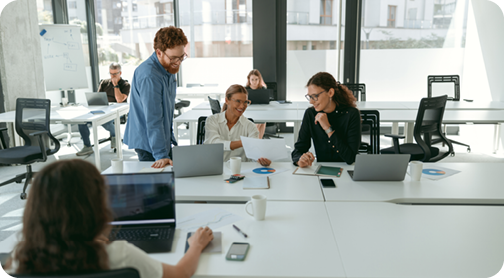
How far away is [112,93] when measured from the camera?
5.75 m

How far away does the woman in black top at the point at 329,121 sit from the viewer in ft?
8.54

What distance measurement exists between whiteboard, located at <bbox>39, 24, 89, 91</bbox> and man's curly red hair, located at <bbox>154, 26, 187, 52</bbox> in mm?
4164

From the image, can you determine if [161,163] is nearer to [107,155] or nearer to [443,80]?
[107,155]

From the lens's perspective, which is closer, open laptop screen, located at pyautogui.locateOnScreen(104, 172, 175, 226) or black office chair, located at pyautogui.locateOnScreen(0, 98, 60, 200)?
open laptop screen, located at pyautogui.locateOnScreen(104, 172, 175, 226)

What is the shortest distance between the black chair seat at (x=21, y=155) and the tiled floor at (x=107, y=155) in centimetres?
18

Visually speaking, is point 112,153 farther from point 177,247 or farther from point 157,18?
point 177,247

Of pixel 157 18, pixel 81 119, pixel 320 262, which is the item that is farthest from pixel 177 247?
pixel 157 18

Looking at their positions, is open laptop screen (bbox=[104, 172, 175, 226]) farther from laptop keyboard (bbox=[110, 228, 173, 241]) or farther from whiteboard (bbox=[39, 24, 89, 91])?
whiteboard (bbox=[39, 24, 89, 91])

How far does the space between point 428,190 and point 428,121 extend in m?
1.85

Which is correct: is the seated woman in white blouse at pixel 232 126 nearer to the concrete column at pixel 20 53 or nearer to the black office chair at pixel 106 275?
the black office chair at pixel 106 275

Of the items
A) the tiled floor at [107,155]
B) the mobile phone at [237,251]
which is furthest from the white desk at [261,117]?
the mobile phone at [237,251]

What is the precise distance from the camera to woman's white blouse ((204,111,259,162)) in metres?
2.78

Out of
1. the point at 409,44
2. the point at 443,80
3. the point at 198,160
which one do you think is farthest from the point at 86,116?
the point at 409,44

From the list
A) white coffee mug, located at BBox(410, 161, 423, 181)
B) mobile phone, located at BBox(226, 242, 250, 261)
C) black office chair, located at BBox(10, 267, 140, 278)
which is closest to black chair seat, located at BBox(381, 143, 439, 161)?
white coffee mug, located at BBox(410, 161, 423, 181)
